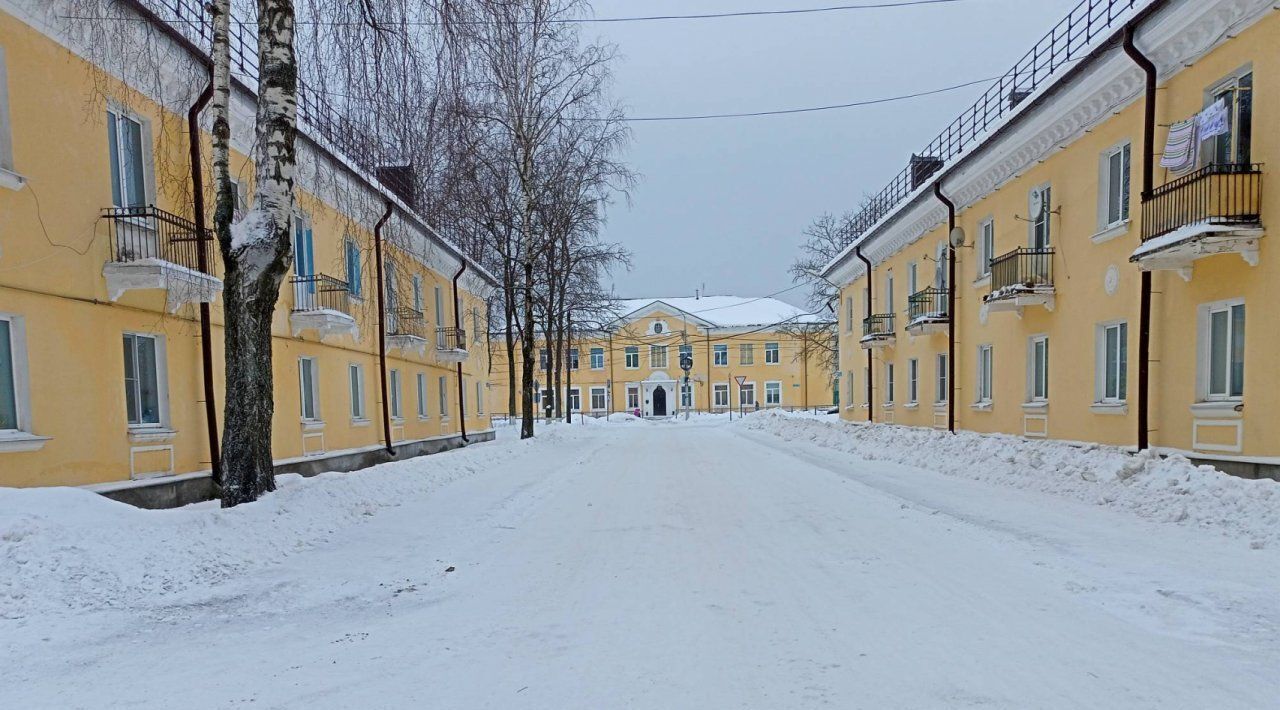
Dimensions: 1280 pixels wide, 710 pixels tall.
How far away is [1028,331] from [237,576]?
1390 cm

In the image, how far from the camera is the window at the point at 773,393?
2221 inches

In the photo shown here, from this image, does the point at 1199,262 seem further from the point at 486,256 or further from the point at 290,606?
the point at 486,256

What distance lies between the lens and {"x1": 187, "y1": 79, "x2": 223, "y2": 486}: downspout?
29.9 feet

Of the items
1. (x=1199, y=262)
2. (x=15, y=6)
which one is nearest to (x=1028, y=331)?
(x=1199, y=262)

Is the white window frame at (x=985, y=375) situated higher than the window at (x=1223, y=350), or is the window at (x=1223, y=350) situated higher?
the window at (x=1223, y=350)

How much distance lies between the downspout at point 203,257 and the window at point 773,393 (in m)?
50.0

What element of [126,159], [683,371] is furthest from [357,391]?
[683,371]

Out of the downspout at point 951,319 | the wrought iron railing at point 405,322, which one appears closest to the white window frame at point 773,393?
the downspout at point 951,319

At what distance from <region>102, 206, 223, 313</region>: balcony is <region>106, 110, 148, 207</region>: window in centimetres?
30

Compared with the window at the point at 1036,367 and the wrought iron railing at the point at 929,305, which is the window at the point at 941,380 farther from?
the window at the point at 1036,367

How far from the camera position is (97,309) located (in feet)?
26.6

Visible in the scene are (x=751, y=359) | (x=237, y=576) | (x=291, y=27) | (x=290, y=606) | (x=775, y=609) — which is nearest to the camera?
(x=775, y=609)

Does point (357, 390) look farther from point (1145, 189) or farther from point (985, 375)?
point (1145, 189)

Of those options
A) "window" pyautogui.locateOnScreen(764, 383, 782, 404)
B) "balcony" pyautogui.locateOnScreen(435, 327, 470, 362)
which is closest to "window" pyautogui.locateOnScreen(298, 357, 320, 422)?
"balcony" pyautogui.locateOnScreen(435, 327, 470, 362)
